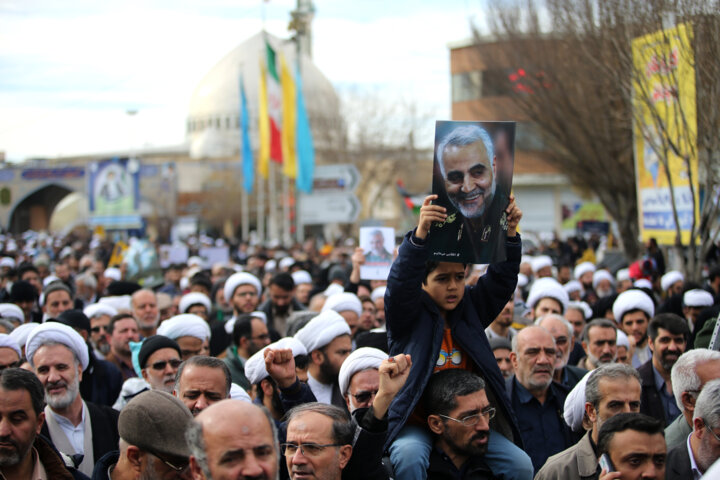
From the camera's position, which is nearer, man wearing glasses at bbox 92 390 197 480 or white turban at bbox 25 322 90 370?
man wearing glasses at bbox 92 390 197 480

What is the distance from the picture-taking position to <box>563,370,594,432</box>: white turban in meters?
4.99

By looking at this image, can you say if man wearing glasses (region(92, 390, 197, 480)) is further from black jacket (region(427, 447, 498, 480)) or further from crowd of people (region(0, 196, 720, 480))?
black jacket (region(427, 447, 498, 480))

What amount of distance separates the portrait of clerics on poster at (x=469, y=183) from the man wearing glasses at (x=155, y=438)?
4.95ft

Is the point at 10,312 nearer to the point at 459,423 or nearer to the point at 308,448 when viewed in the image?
the point at 308,448

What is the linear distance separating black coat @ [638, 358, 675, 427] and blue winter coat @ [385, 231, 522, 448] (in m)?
1.89

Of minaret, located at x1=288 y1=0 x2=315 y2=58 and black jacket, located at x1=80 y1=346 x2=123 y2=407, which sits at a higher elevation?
minaret, located at x1=288 y1=0 x2=315 y2=58

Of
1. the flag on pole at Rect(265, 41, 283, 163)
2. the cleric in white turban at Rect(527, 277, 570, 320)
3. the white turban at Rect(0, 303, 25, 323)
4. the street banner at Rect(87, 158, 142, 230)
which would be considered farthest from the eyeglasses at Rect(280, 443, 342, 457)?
the flag on pole at Rect(265, 41, 283, 163)

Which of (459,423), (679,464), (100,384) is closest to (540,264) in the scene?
(100,384)

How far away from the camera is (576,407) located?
16.5 feet

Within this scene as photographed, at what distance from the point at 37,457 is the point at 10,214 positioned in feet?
243

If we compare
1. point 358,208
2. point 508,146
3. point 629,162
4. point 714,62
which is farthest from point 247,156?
point 508,146

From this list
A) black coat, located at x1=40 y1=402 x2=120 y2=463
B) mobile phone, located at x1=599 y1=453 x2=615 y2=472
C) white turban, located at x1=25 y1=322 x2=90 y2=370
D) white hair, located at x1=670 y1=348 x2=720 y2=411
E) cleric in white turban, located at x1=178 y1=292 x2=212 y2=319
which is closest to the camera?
mobile phone, located at x1=599 y1=453 x2=615 y2=472

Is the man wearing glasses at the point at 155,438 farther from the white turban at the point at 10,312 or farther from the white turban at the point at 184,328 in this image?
the white turban at the point at 10,312

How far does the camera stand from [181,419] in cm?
359
